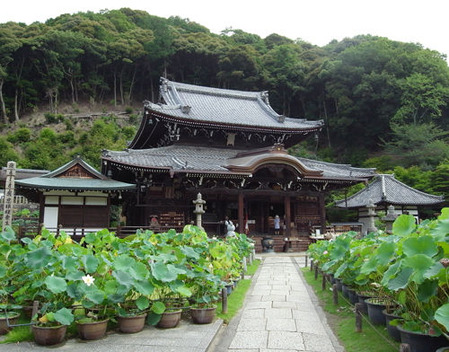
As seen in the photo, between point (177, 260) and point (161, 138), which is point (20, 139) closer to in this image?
point (161, 138)

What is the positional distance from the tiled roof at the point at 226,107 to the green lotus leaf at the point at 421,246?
16003mm

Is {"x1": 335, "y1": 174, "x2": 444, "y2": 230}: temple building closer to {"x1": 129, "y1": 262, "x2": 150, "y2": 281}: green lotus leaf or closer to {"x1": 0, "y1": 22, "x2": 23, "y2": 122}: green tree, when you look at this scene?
{"x1": 129, "y1": 262, "x2": 150, "y2": 281}: green lotus leaf

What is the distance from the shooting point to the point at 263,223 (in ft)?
65.0

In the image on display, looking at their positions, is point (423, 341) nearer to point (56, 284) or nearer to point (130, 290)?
point (130, 290)

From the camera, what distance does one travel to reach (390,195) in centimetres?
2430

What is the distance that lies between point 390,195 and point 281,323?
21.5 m

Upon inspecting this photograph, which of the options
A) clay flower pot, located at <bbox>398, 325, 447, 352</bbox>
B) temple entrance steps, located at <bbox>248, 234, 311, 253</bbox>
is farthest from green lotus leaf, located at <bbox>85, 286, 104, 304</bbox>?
temple entrance steps, located at <bbox>248, 234, 311, 253</bbox>

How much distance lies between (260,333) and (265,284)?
4128 mm

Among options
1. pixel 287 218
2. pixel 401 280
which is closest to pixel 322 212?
pixel 287 218

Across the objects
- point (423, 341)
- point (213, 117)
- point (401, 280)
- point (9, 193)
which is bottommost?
point (423, 341)

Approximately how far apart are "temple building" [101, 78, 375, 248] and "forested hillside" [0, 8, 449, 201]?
14200 millimetres

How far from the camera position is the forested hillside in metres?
35.6

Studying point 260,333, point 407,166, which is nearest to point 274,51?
point 407,166

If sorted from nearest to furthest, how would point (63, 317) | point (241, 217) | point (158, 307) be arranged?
point (63, 317) → point (158, 307) → point (241, 217)
